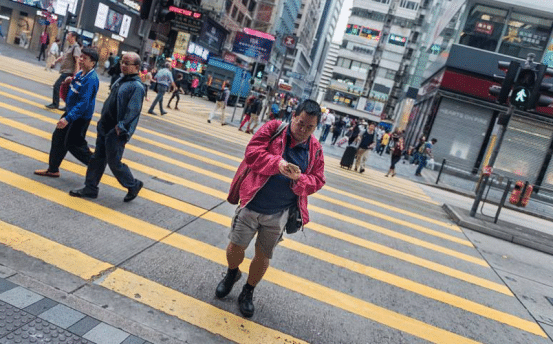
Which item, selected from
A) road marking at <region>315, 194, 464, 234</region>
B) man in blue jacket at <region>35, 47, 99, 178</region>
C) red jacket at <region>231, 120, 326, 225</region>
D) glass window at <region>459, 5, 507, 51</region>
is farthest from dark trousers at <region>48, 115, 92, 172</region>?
glass window at <region>459, 5, 507, 51</region>

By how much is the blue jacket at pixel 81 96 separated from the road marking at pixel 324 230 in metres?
1.21

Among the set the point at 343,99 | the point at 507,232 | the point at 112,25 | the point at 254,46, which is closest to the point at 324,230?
the point at 507,232

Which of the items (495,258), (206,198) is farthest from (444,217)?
(206,198)

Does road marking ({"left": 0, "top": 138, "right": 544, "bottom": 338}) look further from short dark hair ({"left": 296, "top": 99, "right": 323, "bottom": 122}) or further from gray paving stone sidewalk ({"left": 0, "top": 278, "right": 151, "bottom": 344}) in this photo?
short dark hair ({"left": 296, "top": 99, "right": 323, "bottom": 122})

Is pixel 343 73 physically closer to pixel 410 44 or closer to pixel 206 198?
pixel 410 44

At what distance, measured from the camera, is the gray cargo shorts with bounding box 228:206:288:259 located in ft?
11.8

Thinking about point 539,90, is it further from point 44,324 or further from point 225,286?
point 44,324

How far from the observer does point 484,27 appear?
968 inches

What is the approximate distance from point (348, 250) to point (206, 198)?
2318 mm

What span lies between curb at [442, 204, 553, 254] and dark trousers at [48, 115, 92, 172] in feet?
26.2

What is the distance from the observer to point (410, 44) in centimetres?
9106

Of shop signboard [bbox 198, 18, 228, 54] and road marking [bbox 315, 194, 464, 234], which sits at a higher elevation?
shop signboard [bbox 198, 18, 228, 54]

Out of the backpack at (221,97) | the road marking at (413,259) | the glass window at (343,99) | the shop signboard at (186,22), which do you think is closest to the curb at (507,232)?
the road marking at (413,259)

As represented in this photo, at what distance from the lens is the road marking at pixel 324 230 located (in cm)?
608
